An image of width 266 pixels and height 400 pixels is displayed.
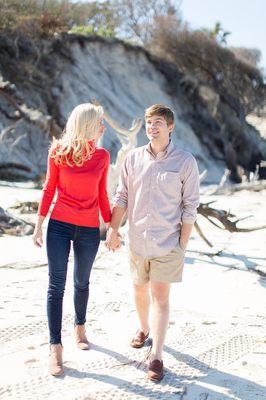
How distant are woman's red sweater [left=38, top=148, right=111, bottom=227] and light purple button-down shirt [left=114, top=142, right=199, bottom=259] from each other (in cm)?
24

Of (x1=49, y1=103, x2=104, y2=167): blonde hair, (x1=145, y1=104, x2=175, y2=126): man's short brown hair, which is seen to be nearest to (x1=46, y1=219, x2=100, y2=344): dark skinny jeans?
(x1=49, y1=103, x2=104, y2=167): blonde hair

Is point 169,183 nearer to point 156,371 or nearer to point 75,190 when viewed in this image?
point 75,190

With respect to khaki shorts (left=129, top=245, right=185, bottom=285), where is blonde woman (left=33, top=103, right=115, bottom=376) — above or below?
above

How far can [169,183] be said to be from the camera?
316 centimetres

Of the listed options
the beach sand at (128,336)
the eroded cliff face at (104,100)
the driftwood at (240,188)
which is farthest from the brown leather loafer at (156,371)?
the eroded cliff face at (104,100)

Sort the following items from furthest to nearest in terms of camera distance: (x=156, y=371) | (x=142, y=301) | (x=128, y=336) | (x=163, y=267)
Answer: (x=128, y=336) < (x=142, y=301) < (x=163, y=267) < (x=156, y=371)

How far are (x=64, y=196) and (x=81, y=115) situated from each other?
17.6 inches

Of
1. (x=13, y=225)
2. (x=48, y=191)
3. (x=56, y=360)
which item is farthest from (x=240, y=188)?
(x=56, y=360)

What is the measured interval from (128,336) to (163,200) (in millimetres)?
1036

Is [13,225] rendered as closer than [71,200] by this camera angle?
No

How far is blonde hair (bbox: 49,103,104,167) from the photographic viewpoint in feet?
10.3

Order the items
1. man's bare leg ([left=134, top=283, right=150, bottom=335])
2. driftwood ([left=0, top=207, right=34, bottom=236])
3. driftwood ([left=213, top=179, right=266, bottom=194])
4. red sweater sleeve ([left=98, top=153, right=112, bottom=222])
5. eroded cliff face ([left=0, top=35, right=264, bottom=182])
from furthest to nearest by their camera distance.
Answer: eroded cliff face ([left=0, top=35, right=264, bottom=182]) → driftwood ([left=213, top=179, right=266, bottom=194]) → driftwood ([left=0, top=207, right=34, bottom=236]) → man's bare leg ([left=134, top=283, right=150, bottom=335]) → red sweater sleeve ([left=98, top=153, right=112, bottom=222])

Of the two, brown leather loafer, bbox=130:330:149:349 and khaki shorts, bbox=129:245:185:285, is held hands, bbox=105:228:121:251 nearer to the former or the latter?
khaki shorts, bbox=129:245:185:285

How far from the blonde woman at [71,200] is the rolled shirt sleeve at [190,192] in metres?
0.46
